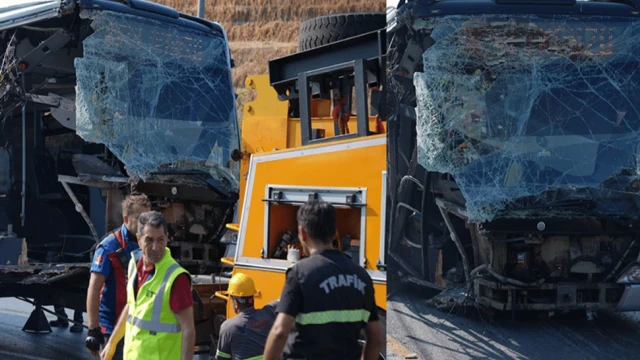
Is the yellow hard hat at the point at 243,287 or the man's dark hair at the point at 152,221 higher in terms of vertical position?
the man's dark hair at the point at 152,221

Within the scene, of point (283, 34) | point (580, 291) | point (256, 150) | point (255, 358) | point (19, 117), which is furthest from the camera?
point (283, 34)

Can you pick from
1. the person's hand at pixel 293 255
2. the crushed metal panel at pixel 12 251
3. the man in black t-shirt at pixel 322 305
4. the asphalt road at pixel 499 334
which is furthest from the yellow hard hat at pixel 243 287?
the crushed metal panel at pixel 12 251

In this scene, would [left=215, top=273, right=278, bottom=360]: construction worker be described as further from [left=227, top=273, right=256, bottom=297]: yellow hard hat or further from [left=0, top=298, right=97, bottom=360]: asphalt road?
[left=0, top=298, right=97, bottom=360]: asphalt road

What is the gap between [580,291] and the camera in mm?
2855

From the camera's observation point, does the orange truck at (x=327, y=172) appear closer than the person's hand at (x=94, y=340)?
Yes

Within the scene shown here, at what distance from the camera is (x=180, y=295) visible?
4.13 metres

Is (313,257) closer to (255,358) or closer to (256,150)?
(255,358)

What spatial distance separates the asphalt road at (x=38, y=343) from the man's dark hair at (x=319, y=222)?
18.0 ft

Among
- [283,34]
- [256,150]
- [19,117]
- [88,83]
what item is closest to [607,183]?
[256,150]

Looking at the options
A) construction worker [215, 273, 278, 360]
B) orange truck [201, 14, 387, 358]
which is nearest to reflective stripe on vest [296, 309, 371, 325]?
orange truck [201, 14, 387, 358]

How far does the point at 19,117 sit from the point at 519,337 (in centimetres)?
681

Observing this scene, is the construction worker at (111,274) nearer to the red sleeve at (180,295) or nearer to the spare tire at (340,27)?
the red sleeve at (180,295)

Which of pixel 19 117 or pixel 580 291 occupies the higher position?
pixel 19 117

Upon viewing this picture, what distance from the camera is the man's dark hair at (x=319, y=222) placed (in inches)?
135
